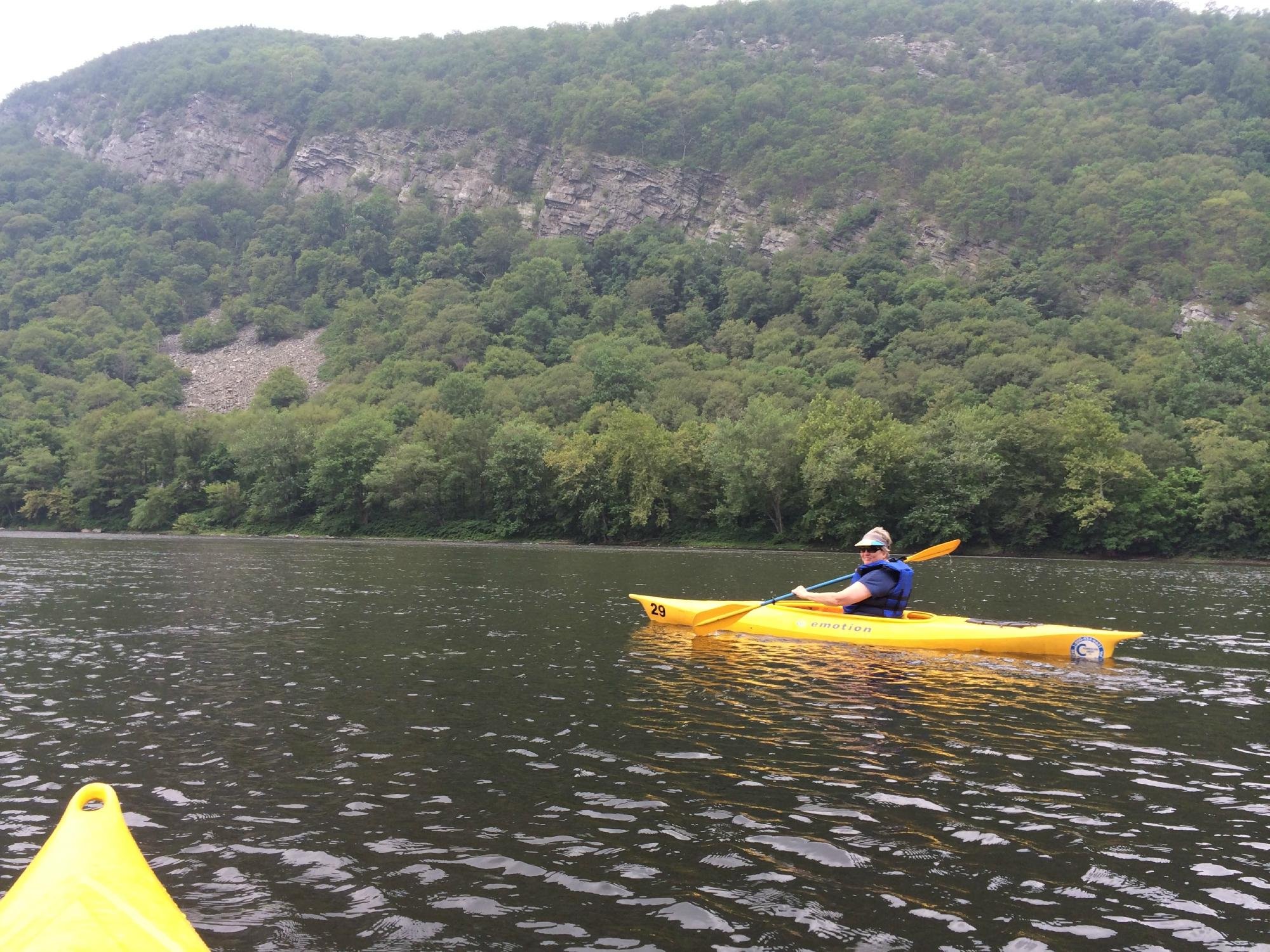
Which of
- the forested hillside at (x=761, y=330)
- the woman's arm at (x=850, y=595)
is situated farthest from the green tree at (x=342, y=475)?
the woman's arm at (x=850, y=595)

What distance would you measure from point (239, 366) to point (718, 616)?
153194mm

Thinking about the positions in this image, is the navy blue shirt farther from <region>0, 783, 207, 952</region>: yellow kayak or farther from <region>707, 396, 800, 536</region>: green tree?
<region>707, 396, 800, 536</region>: green tree

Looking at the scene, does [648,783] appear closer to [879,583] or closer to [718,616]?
[879,583]

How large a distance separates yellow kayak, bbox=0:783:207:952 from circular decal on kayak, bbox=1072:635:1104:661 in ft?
48.8

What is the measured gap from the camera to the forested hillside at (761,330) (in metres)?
62.5

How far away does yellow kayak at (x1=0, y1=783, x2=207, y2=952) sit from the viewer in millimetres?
4391

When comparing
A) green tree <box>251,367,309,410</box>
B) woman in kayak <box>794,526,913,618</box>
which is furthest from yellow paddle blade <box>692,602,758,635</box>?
green tree <box>251,367,309,410</box>

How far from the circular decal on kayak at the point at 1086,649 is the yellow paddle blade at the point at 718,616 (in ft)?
18.9

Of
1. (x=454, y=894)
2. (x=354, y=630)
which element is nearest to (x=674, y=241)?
(x=354, y=630)

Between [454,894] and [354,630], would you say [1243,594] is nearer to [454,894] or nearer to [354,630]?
[354,630]

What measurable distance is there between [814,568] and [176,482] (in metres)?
65.4

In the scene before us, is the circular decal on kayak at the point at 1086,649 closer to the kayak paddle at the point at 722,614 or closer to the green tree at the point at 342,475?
the kayak paddle at the point at 722,614

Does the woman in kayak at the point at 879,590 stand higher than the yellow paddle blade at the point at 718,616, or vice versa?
the woman in kayak at the point at 879,590

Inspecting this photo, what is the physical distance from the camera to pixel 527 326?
143 m
